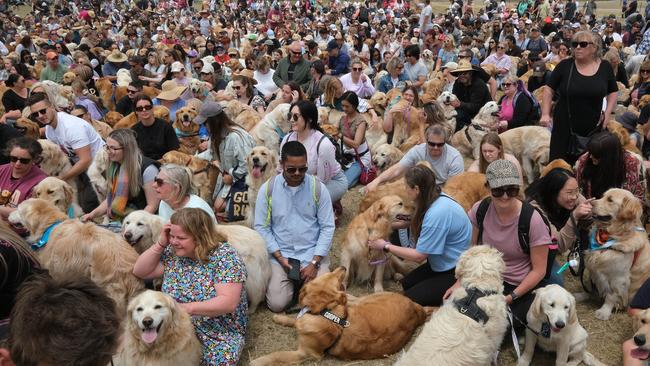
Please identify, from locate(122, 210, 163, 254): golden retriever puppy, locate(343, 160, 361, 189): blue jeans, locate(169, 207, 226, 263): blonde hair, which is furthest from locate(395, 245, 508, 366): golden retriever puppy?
locate(343, 160, 361, 189): blue jeans

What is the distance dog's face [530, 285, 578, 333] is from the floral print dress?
211 centimetres

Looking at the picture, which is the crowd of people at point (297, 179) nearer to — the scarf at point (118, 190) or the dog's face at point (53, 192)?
the scarf at point (118, 190)

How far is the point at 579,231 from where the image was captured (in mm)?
4324

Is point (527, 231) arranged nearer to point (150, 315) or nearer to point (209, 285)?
point (209, 285)

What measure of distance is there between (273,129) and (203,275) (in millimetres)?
4221

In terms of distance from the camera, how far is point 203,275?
351 cm

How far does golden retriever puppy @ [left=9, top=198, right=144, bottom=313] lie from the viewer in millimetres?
3667

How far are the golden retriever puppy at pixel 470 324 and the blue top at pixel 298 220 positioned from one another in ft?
5.20

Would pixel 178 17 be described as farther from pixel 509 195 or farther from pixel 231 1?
pixel 509 195

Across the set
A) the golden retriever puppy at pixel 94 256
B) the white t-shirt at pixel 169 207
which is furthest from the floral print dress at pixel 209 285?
the white t-shirt at pixel 169 207

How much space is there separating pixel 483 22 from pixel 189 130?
845 inches

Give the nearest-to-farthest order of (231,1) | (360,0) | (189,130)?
1. (189,130)
2. (231,1)
3. (360,0)

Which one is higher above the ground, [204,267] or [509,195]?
[509,195]

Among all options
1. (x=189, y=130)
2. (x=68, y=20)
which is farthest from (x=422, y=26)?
(x=68, y=20)
